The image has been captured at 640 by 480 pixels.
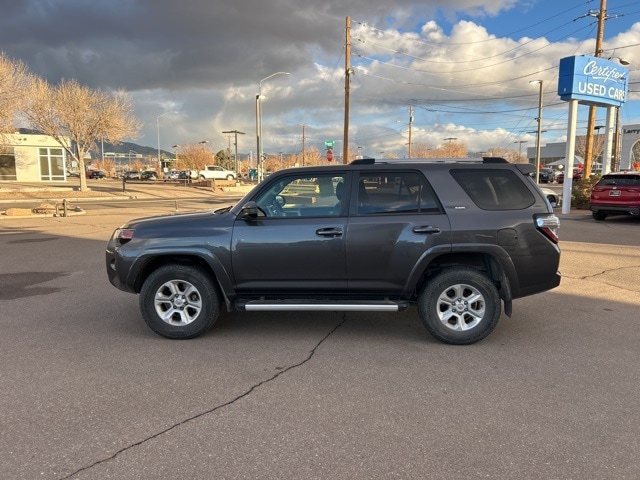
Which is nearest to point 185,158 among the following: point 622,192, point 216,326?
point 622,192

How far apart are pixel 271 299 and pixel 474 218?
2.21m

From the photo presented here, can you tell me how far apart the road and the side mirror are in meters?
1.28

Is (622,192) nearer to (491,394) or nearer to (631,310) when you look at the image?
(631,310)

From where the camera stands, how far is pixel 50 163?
159 feet

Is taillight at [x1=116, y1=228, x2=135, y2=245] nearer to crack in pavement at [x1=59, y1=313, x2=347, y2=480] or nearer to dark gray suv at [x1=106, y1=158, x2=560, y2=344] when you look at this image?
dark gray suv at [x1=106, y1=158, x2=560, y2=344]

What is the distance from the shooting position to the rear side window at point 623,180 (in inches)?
610

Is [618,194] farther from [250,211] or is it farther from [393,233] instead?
[250,211]

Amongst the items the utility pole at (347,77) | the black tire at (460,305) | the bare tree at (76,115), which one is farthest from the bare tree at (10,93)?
the black tire at (460,305)

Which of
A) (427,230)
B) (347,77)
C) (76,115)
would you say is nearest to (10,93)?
(76,115)

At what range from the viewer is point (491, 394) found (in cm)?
376

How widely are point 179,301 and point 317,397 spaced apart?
2005 mm

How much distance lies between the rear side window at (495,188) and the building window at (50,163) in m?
52.3

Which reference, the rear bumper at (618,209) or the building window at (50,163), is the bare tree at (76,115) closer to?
the building window at (50,163)

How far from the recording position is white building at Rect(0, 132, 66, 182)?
46031 millimetres
